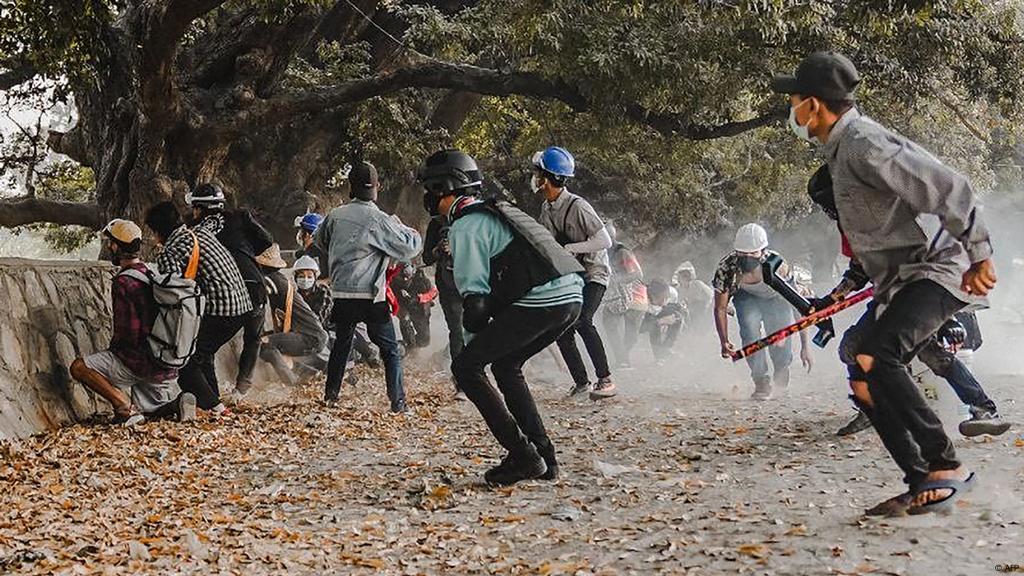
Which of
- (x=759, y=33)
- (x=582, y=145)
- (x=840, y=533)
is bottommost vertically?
(x=840, y=533)

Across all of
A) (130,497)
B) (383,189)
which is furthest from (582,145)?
(130,497)

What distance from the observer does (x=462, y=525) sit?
193 inches

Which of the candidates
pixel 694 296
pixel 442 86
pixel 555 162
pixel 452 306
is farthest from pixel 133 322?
pixel 694 296

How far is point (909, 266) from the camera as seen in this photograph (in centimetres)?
443

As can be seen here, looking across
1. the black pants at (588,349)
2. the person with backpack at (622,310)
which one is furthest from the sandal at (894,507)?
the person with backpack at (622,310)

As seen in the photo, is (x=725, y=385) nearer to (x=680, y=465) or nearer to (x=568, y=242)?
(x=568, y=242)

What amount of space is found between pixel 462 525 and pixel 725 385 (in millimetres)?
7843

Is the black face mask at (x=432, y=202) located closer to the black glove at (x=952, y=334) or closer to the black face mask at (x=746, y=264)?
the black glove at (x=952, y=334)

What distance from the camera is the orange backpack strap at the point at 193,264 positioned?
8016 millimetres

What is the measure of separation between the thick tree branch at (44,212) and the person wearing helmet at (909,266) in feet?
46.3

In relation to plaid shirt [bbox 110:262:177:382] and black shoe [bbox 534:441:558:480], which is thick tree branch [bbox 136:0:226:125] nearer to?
plaid shirt [bbox 110:262:177:382]

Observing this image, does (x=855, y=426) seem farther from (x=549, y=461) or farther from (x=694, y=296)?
(x=694, y=296)

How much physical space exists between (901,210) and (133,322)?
5.46m

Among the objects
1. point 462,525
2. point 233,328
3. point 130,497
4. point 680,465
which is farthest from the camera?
point 233,328
